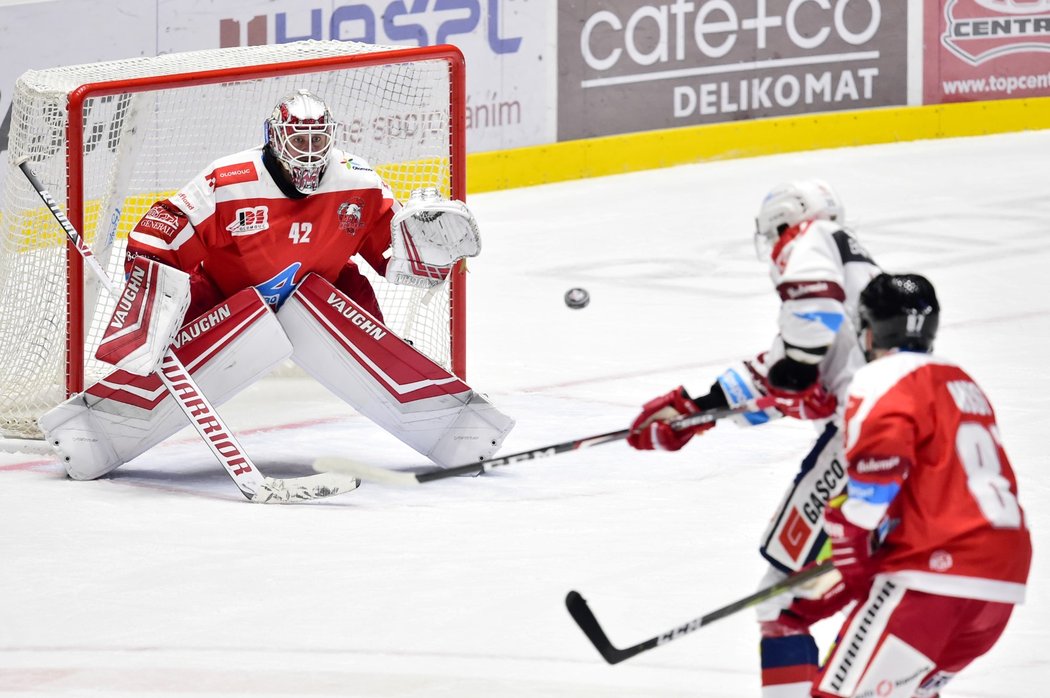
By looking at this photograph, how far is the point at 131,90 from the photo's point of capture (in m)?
5.91

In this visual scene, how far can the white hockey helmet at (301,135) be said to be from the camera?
535 cm

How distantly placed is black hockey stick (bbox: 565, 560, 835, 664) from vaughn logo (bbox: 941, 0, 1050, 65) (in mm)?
9129

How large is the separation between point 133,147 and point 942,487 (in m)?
4.06

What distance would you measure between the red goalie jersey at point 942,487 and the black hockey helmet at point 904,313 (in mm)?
67

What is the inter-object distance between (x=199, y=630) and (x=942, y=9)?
8.64 metres

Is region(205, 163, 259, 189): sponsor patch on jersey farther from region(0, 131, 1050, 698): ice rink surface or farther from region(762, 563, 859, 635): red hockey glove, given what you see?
region(762, 563, 859, 635): red hockey glove

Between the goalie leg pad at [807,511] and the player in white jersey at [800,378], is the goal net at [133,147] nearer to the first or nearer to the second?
the player in white jersey at [800,378]

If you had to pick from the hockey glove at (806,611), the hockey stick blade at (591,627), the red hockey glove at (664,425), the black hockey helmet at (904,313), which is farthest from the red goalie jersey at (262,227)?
the black hockey helmet at (904,313)

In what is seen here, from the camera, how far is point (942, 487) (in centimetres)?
291

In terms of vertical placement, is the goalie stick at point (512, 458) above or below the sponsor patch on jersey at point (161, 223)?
below

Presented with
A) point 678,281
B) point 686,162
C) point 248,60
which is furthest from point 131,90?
point 686,162

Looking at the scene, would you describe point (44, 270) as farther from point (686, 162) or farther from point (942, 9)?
point (942, 9)

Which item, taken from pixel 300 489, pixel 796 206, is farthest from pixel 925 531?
pixel 300 489

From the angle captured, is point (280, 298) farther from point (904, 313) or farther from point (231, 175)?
point (904, 313)
